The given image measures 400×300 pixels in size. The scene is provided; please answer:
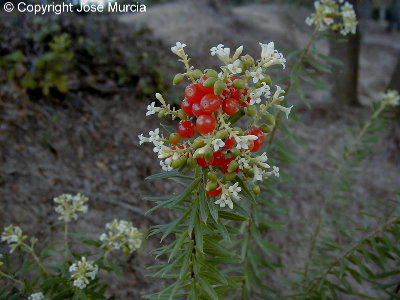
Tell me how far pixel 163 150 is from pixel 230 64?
431 mm

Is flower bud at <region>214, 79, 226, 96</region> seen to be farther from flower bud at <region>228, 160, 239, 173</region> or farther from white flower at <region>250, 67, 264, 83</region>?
flower bud at <region>228, 160, 239, 173</region>

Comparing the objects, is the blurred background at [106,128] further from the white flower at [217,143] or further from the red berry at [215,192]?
the white flower at [217,143]

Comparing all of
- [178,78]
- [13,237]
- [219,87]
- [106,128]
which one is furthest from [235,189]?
[106,128]

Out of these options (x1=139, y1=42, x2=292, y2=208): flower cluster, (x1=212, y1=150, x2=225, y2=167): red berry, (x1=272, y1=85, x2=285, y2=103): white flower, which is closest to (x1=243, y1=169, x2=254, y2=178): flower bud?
(x1=139, y1=42, x2=292, y2=208): flower cluster

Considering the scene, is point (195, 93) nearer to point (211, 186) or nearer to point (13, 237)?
point (211, 186)

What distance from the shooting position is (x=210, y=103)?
1.38 meters

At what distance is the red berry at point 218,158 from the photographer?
1486 mm

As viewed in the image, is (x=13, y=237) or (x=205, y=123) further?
(x=13, y=237)

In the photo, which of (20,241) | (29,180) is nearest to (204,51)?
(29,180)

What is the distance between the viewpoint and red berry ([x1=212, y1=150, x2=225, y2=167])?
4.88 ft

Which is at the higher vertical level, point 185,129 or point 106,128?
point 185,129

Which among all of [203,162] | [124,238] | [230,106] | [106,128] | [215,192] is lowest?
[106,128]

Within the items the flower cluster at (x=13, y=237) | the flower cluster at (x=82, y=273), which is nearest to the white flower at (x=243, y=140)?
the flower cluster at (x=82, y=273)

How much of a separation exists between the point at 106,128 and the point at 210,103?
324 centimetres
